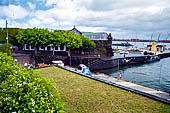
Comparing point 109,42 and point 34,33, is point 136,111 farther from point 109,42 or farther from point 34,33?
point 109,42

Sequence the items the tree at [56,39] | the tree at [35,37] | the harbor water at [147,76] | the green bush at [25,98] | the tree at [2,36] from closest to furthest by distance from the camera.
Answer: the green bush at [25,98]
the harbor water at [147,76]
the tree at [35,37]
the tree at [56,39]
the tree at [2,36]

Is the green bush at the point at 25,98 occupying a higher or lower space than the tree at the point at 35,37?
lower

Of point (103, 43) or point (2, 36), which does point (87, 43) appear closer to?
point (103, 43)

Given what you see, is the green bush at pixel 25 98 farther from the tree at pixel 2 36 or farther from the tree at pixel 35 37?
the tree at pixel 2 36

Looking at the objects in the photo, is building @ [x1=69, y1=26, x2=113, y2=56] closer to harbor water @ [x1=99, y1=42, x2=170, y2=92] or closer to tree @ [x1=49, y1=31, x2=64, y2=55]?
harbor water @ [x1=99, y1=42, x2=170, y2=92]

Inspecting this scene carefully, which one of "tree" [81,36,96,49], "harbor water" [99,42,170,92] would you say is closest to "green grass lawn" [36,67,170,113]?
"harbor water" [99,42,170,92]

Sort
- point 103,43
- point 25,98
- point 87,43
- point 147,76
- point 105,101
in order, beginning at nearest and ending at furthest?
point 25,98, point 105,101, point 147,76, point 87,43, point 103,43

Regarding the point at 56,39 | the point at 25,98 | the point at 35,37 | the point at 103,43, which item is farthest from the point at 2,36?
the point at 25,98

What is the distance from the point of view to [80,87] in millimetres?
10078

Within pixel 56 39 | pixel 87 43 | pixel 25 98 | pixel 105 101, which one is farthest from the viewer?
pixel 87 43

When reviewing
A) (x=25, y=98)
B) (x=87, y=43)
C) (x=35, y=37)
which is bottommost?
(x=25, y=98)

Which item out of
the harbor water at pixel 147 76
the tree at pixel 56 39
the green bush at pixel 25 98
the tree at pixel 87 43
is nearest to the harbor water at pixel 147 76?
the harbor water at pixel 147 76

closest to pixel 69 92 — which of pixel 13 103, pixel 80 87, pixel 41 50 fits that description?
pixel 80 87

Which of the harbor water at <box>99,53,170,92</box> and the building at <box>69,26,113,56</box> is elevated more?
the building at <box>69,26,113,56</box>
